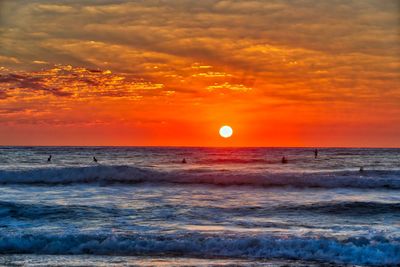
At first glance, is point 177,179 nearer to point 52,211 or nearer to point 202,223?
point 52,211

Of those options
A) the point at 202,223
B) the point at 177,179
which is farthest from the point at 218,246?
the point at 177,179

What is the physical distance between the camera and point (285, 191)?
104 ft

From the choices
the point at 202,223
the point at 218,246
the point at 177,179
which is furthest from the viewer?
the point at 177,179

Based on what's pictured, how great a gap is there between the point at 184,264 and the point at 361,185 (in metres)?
25.9

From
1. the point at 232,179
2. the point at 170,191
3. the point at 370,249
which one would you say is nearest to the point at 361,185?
the point at 232,179

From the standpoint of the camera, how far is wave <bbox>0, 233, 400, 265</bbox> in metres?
14.2

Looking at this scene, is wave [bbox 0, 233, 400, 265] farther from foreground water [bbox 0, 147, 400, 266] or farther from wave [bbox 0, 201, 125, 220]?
wave [bbox 0, 201, 125, 220]

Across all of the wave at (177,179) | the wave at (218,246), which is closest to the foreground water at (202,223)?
the wave at (218,246)

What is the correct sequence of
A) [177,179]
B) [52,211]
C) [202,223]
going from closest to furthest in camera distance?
[202,223]
[52,211]
[177,179]

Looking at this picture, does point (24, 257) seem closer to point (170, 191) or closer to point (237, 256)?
point (237, 256)

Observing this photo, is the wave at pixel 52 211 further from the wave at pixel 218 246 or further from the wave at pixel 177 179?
the wave at pixel 177 179

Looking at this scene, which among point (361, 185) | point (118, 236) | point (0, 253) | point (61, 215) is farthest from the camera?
point (361, 185)

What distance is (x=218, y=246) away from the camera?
14922 mm

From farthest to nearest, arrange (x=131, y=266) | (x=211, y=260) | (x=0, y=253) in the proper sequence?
(x=0, y=253)
(x=211, y=260)
(x=131, y=266)
